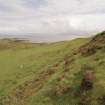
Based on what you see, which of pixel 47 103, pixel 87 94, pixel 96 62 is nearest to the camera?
pixel 87 94

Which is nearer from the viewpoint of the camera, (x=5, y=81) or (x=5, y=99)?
(x=5, y=99)

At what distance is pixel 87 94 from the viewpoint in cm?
2030

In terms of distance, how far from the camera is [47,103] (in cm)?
2209

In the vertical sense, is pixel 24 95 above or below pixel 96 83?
below

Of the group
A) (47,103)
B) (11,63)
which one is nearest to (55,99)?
(47,103)

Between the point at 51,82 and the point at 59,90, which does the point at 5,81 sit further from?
the point at 59,90

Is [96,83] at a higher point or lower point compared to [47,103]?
higher

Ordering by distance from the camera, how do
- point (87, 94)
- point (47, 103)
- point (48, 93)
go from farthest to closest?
point (48, 93) → point (47, 103) → point (87, 94)

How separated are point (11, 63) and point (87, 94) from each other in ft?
103

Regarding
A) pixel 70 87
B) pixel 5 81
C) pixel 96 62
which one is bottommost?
pixel 5 81

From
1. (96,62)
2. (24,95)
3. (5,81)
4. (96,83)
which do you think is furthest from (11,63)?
(96,83)

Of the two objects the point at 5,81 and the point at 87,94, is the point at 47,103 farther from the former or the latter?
the point at 5,81

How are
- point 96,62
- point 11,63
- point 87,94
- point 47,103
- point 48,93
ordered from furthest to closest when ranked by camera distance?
1. point 11,63
2. point 96,62
3. point 48,93
4. point 47,103
5. point 87,94

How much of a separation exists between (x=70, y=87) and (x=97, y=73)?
275cm
